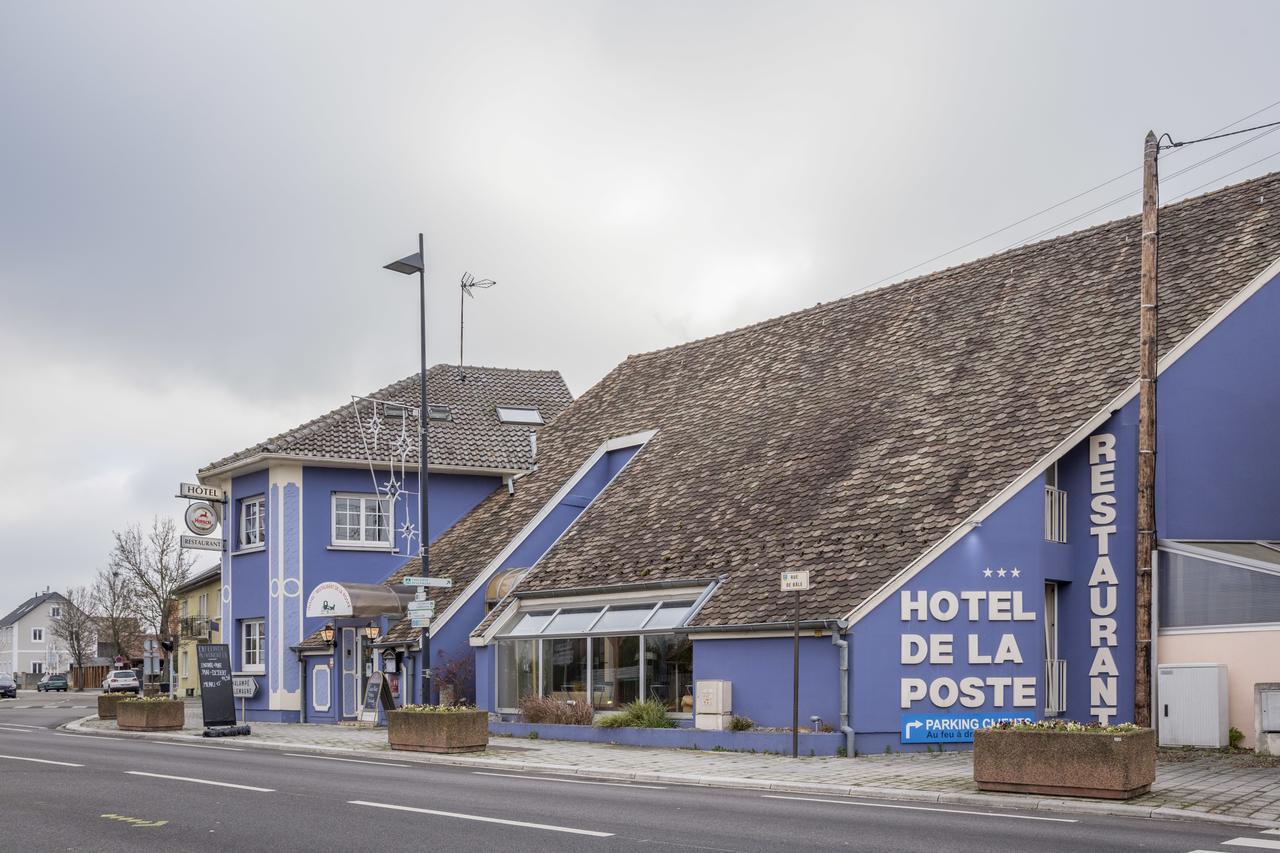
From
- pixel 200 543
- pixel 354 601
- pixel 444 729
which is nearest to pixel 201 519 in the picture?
pixel 200 543

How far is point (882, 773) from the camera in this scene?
1766cm

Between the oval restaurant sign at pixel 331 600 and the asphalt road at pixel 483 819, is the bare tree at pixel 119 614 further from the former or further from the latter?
the asphalt road at pixel 483 819

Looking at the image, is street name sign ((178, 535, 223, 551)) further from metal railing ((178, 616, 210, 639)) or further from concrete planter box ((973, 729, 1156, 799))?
concrete planter box ((973, 729, 1156, 799))

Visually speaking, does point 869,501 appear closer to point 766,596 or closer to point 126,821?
point 766,596

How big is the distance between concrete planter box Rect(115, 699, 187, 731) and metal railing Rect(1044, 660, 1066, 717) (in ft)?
63.6

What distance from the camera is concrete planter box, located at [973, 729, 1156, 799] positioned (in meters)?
14.4

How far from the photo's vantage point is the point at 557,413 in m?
40.4

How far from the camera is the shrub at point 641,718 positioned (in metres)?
23.6

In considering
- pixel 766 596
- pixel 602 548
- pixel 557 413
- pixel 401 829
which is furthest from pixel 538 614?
pixel 401 829

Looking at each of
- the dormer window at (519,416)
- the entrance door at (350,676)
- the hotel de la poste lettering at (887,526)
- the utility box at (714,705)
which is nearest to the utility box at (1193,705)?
the hotel de la poste lettering at (887,526)

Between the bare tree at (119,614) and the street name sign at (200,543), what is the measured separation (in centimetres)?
4055

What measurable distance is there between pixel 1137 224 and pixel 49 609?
13475 centimetres

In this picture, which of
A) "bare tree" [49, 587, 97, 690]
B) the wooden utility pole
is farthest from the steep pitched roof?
the wooden utility pole

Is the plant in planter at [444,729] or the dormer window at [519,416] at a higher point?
the dormer window at [519,416]
